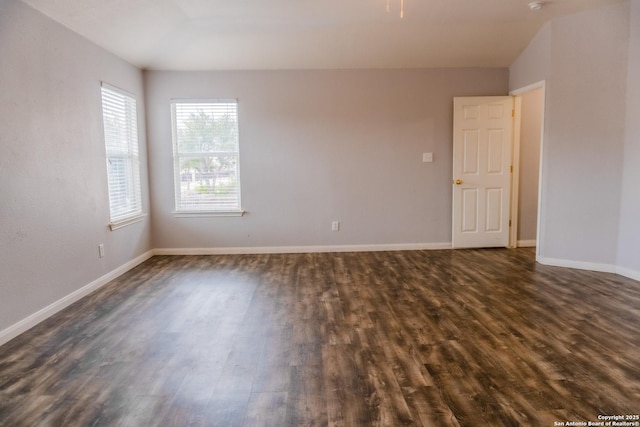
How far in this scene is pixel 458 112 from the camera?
545cm

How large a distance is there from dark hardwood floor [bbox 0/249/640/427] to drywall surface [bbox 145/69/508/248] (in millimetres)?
1342

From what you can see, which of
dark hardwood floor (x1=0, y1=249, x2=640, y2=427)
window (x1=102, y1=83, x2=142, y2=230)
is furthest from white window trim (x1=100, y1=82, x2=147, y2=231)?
dark hardwood floor (x1=0, y1=249, x2=640, y2=427)

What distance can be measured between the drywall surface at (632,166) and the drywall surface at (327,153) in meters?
1.63

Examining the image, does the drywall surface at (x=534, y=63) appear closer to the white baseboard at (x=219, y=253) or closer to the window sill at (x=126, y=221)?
the white baseboard at (x=219, y=253)

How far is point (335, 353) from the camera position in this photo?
266 cm

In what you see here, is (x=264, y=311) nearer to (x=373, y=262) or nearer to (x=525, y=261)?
(x=373, y=262)

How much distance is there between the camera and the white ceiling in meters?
3.99

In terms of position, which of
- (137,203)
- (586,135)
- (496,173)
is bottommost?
(137,203)

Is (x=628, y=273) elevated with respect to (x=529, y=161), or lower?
lower

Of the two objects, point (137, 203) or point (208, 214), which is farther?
point (208, 214)

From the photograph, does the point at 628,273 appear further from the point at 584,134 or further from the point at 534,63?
the point at 534,63

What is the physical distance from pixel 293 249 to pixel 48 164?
3.10 metres

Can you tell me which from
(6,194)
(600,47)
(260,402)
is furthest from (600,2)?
(6,194)

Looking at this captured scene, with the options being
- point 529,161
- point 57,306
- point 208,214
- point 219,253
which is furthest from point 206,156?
point 529,161
